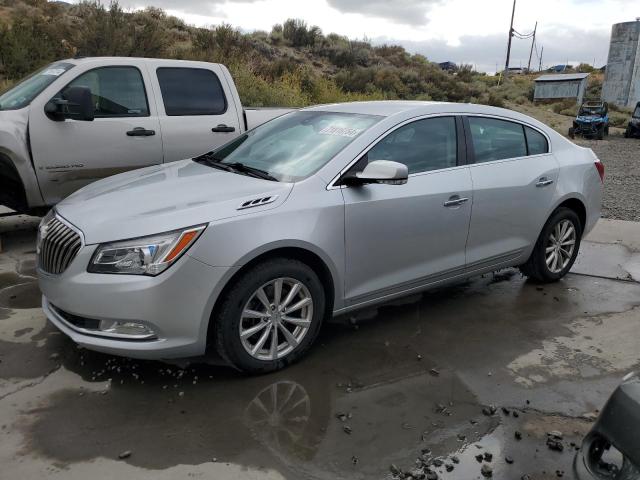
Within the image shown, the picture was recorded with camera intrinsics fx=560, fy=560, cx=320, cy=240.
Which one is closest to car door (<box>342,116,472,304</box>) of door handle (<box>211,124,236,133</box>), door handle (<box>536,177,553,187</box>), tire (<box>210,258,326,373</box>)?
tire (<box>210,258,326,373</box>)

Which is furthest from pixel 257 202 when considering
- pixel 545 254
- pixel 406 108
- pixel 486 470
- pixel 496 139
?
pixel 545 254

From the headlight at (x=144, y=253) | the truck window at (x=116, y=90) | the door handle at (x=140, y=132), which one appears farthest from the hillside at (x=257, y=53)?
the headlight at (x=144, y=253)

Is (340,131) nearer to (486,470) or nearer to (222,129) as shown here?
(486,470)

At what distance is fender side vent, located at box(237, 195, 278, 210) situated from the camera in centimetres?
329

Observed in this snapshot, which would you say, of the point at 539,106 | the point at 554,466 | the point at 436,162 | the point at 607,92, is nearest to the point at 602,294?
the point at 436,162

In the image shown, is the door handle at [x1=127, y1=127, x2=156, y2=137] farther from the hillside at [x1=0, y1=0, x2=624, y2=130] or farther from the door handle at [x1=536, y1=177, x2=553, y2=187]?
the hillside at [x1=0, y1=0, x2=624, y2=130]

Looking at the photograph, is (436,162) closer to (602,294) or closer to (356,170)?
(356,170)

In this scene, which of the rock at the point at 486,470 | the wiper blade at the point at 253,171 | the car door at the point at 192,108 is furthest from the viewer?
the car door at the point at 192,108

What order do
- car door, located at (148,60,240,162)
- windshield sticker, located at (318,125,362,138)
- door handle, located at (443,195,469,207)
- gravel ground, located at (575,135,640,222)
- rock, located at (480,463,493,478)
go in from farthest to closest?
gravel ground, located at (575,135,640,222) → car door, located at (148,60,240,162) → door handle, located at (443,195,469,207) → windshield sticker, located at (318,125,362,138) → rock, located at (480,463,493,478)

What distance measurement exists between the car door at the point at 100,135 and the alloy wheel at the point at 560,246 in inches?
163

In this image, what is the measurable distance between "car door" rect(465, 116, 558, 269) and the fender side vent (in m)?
1.70

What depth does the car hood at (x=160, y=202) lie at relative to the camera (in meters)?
3.13

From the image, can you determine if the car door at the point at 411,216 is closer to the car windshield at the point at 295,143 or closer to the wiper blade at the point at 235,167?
the car windshield at the point at 295,143

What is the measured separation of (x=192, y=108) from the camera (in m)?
6.43
